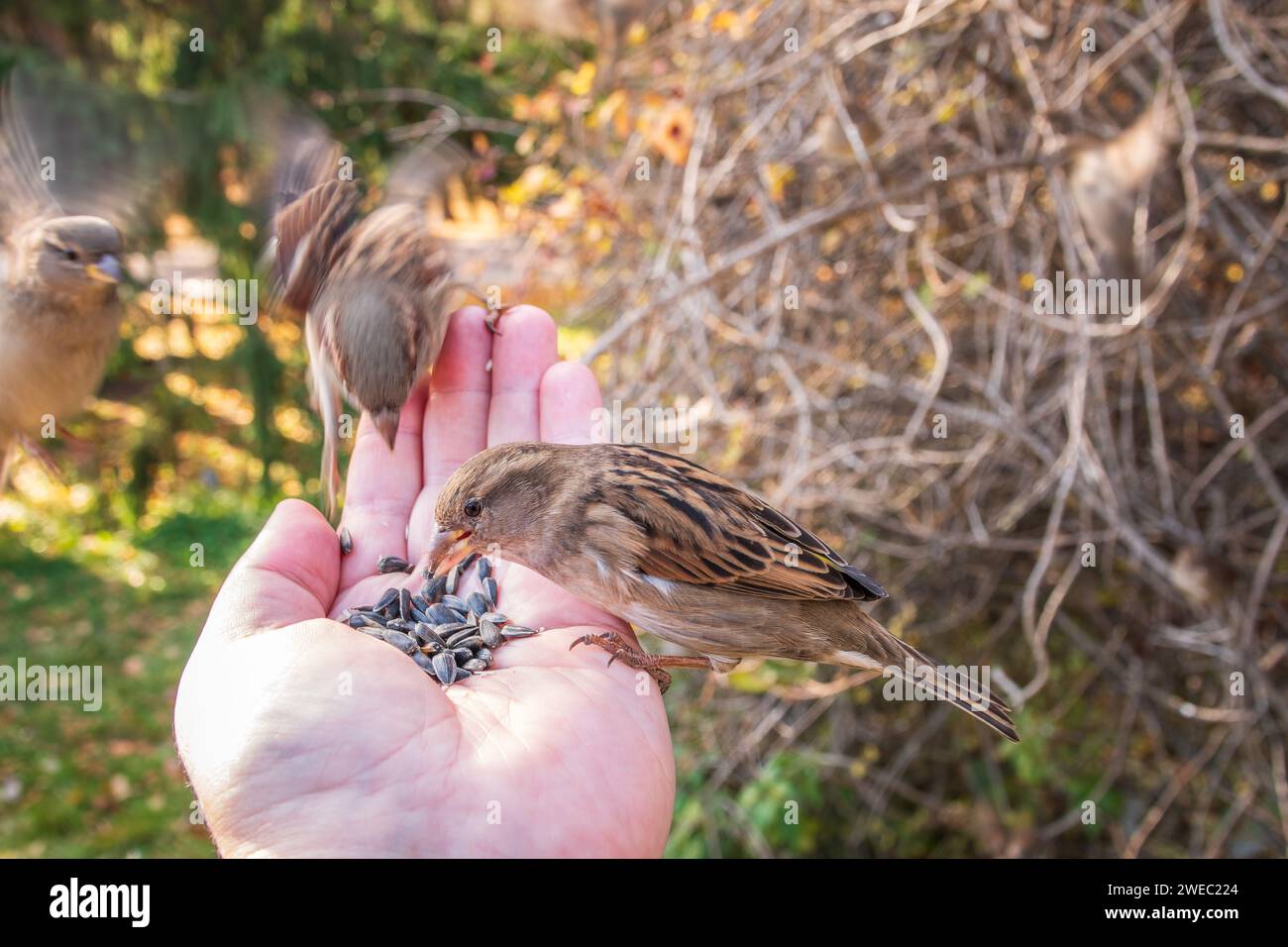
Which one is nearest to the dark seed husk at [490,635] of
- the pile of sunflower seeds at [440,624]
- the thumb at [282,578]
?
the pile of sunflower seeds at [440,624]

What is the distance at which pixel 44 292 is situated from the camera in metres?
3.14

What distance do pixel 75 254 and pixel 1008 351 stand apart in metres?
3.81

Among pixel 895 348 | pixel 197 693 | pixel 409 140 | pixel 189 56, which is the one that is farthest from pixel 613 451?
pixel 189 56

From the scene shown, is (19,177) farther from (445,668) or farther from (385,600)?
(445,668)

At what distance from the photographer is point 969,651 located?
5191 mm

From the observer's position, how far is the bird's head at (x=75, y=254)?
3016 millimetres

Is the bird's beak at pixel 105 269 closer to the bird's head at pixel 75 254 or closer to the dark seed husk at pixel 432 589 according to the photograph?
the bird's head at pixel 75 254

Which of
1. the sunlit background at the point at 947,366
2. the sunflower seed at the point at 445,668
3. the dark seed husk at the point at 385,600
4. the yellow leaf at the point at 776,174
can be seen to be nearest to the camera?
the sunflower seed at the point at 445,668

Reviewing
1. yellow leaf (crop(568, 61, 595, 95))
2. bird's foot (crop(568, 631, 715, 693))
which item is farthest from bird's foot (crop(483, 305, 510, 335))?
yellow leaf (crop(568, 61, 595, 95))

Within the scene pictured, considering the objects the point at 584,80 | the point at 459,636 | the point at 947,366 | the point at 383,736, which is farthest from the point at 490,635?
the point at 584,80

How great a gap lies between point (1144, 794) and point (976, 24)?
11.9 feet

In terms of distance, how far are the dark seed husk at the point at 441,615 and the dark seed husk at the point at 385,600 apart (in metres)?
0.11

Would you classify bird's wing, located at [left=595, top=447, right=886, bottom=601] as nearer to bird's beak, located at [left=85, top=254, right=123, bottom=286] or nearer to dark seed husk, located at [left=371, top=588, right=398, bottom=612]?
dark seed husk, located at [left=371, top=588, right=398, bottom=612]

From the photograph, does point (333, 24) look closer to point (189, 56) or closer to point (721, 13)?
point (189, 56)
